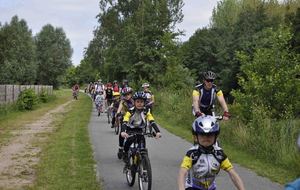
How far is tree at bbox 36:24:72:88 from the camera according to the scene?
11188 cm

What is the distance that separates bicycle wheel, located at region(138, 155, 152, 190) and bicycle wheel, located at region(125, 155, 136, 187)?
1.26ft

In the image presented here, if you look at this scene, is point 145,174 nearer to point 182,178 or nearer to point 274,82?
point 182,178

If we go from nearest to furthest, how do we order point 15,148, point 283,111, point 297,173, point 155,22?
point 297,173 → point 15,148 → point 283,111 → point 155,22

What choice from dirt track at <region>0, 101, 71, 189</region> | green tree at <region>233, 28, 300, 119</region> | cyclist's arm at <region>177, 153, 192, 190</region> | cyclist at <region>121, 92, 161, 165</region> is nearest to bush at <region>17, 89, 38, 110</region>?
dirt track at <region>0, 101, 71, 189</region>

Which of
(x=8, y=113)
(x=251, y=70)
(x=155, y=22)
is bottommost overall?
(x=8, y=113)

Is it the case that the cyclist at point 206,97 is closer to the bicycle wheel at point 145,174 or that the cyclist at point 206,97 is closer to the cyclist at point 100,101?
the bicycle wheel at point 145,174

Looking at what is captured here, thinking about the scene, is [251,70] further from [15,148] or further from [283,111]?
[15,148]

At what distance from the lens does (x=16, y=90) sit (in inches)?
1499

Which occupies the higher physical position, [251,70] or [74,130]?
[251,70]

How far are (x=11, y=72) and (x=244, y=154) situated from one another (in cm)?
7261

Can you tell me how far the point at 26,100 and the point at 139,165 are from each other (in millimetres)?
29259

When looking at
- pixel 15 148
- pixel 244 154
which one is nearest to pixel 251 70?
pixel 244 154

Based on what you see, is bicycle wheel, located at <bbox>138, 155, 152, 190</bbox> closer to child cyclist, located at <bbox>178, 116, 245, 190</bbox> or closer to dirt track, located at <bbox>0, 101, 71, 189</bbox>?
dirt track, located at <bbox>0, 101, 71, 189</bbox>

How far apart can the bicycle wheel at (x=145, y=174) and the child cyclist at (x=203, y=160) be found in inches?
111
